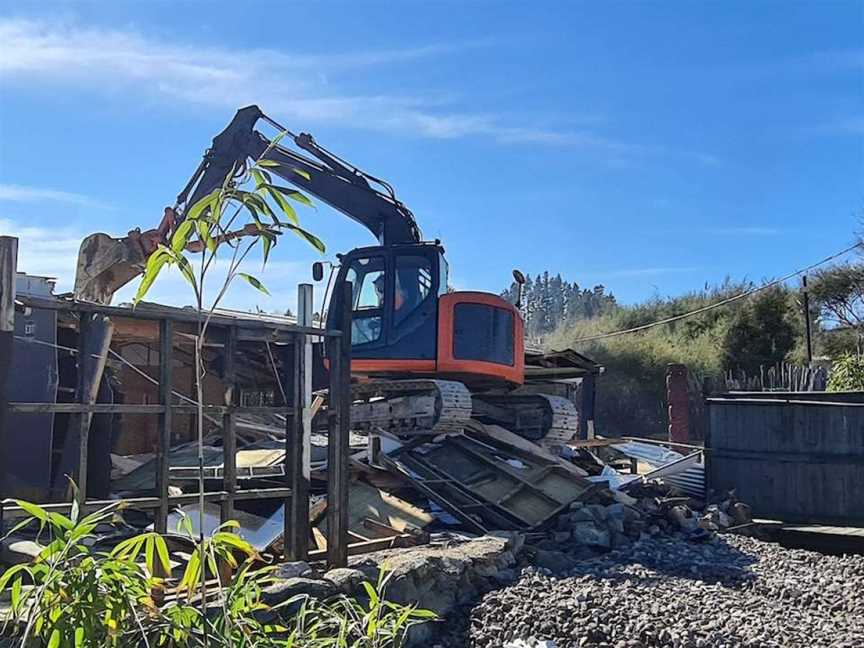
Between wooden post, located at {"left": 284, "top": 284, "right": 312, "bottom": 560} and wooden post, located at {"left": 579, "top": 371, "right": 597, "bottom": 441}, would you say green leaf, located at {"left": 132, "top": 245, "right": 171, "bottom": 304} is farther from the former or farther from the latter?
wooden post, located at {"left": 579, "top": 371, "right": 597, "bottom": 441}

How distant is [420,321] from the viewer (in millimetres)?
11453

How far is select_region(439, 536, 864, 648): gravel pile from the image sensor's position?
600 cm

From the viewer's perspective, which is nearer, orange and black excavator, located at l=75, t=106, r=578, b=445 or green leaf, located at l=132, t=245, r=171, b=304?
green leaf, located at l=132, t=245, r=171, b=304

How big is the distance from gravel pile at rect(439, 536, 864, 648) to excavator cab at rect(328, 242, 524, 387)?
3650mm

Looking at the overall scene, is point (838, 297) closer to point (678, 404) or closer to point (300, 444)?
point (678, 404)

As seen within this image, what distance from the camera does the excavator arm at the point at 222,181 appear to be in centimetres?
747

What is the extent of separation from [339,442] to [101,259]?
104 inches

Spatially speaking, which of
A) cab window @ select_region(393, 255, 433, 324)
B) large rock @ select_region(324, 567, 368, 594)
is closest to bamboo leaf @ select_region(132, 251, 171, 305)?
large rock @ select_region(324, 567, 368, 594)

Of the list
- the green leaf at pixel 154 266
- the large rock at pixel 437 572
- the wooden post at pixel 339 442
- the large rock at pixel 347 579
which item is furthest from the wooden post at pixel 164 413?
the green leaf at pixel 154 266

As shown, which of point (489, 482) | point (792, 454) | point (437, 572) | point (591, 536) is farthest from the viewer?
point (792, 454)

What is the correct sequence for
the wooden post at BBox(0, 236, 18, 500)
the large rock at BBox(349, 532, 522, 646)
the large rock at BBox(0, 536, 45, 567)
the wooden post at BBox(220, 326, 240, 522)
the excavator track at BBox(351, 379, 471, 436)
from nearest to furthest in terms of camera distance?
1. the wooden post at BBox(0, 236, 18, 500)
2. the large rock at BBox(0, 536, 45, 567)
3. the wooden post at BBox(220, 326, 240, 522)
4. the large rock at BBox(349, 532, 522, 646)
5. the excavator track at BBox(351, 379, 471, 436)

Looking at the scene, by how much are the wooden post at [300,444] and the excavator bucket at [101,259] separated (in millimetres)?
1930

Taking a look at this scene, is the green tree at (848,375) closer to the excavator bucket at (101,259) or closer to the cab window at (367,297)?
the cab window at (367,297)

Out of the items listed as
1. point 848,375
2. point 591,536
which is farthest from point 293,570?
point 848,375
